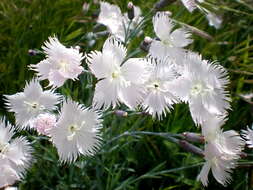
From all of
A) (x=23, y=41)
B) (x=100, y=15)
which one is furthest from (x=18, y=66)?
(x=100, y=15)

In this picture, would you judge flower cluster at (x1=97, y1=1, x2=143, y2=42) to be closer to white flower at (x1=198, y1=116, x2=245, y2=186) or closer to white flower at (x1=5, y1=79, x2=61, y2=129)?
white flower at (x1=5, y1=79, x2=61, y2=129)

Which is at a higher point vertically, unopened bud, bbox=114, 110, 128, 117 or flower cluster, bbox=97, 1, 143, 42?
flower cluster, bbox=97, 1, 143, 42

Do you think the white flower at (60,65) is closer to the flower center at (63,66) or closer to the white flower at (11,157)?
the flower center at (63,66)

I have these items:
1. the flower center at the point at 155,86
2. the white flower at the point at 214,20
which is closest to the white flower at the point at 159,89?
the flower center at the point at 155,86

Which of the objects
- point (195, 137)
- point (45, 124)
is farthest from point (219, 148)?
point (45, 124)

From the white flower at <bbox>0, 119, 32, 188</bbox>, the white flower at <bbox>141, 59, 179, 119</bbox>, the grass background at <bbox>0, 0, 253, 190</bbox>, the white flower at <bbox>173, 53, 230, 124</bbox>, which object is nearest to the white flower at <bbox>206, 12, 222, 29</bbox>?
the grass background at <bbox>0, 0, 253, 190</bbox>

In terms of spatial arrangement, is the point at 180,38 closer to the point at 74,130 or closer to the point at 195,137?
the point at 195,137
